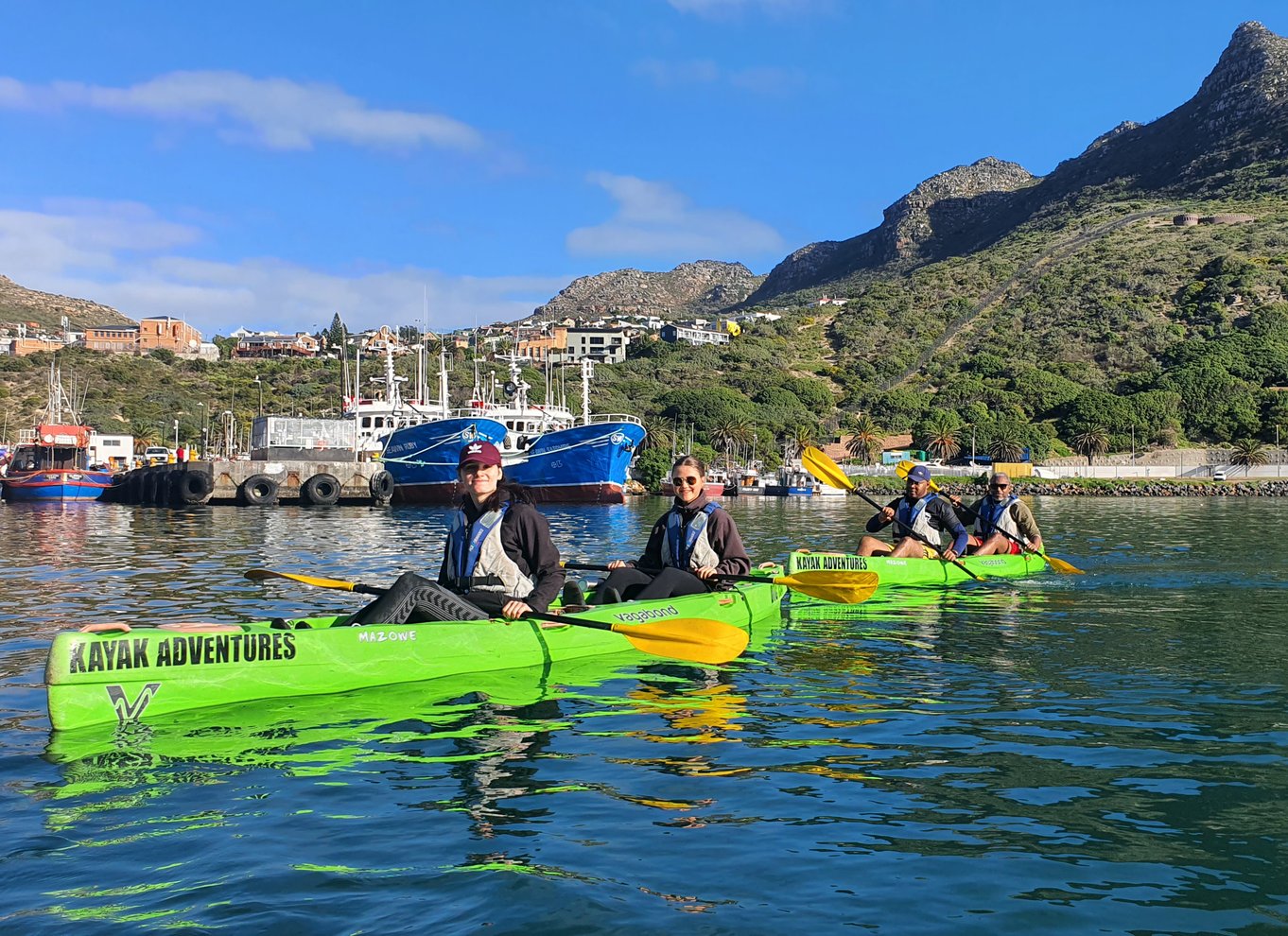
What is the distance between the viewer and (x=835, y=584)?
13.6 meters

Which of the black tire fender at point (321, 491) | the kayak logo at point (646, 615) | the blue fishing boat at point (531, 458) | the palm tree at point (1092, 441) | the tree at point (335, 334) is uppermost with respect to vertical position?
the tree at point (335, 334)

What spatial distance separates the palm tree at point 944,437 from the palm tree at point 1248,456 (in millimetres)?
23072

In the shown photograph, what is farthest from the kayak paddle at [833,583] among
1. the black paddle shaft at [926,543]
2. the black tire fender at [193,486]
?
the black tire fender at [193,486]

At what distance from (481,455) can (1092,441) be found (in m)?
94.1

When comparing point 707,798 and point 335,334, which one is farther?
point 335,334

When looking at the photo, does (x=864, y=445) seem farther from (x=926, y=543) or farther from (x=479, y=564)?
(x=479, y=564)

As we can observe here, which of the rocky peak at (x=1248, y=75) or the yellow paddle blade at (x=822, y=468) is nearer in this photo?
the yellow paddle blade at (x=822, y=468)

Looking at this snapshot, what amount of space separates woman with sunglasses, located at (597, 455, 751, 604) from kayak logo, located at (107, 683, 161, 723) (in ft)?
16.5

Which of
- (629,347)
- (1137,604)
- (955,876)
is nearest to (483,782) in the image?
(955,876)

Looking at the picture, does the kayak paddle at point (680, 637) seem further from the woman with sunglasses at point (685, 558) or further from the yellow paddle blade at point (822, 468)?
the yellow paddle blade at point (822, 468)

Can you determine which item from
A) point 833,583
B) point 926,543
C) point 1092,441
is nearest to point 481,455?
point 833,583

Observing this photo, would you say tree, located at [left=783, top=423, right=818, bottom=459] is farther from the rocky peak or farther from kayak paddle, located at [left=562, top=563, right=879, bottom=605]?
the rocky peak

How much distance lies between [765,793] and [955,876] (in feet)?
5.18

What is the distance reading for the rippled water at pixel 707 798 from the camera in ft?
15.9
